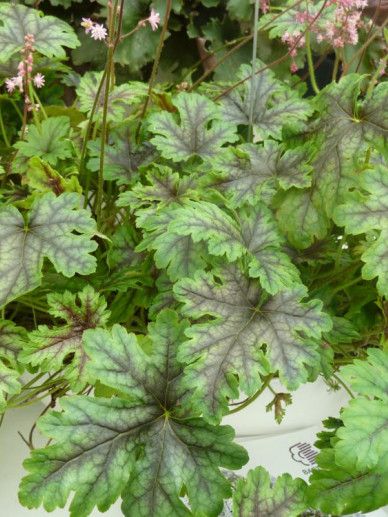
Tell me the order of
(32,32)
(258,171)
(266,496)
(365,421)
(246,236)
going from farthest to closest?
(32,32), (258,171), (246,236), (266,496), (365,421)

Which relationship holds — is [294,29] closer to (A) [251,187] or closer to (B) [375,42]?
(A) [251,187]

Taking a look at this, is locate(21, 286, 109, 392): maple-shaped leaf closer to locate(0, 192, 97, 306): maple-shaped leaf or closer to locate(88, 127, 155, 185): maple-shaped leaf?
locate(0, 192, 97, 306): maple-shaped leaf

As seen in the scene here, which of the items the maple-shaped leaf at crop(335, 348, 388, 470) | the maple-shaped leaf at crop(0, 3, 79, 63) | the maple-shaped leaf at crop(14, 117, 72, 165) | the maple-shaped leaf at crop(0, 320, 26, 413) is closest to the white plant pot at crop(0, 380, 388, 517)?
the maple-shaped leaf at crop(0, 320, 26, 413)

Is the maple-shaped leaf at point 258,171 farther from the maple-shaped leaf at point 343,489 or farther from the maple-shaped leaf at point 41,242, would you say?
the maple-shaped leaf at point 343,489

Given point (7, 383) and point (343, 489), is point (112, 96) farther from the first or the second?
point (343, 489)

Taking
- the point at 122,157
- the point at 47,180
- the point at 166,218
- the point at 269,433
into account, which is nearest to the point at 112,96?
the point at 122,157

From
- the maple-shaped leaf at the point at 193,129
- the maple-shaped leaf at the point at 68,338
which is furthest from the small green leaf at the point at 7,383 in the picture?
the maple-shaped leaf at the point at 193,129

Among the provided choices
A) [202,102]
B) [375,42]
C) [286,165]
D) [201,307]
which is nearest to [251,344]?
[201,307]
